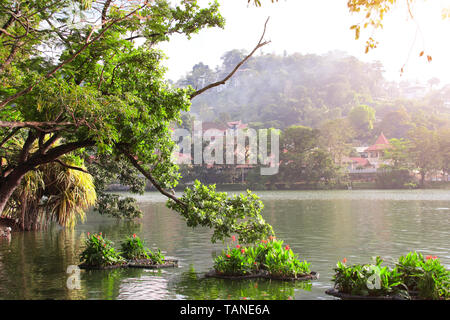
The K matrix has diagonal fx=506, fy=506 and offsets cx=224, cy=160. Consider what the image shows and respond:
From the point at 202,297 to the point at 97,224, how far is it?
63.1 ft

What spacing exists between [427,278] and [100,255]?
7.56 meters

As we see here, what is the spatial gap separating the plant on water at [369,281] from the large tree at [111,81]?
3.20 m

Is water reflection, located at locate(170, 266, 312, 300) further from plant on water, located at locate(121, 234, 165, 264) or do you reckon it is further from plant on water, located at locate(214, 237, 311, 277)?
plant on water, located at locate(121, 234, 165, 264)

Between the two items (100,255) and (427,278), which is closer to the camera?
(427,278)

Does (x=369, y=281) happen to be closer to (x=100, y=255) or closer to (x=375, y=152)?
(x=100, y=255)

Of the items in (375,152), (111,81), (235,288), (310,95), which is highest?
(310,95)

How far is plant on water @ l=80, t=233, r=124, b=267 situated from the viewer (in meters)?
12.4

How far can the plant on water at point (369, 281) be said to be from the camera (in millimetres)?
8477

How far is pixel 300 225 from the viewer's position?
24328 mm

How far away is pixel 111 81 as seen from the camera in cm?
1096

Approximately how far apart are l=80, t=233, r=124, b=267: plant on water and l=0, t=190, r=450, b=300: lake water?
1.28 feet

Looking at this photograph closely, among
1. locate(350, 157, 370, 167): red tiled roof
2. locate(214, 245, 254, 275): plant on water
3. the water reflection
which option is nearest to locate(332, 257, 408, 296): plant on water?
the water reflection

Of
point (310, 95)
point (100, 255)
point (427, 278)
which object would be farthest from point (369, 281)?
point (310, 95)
